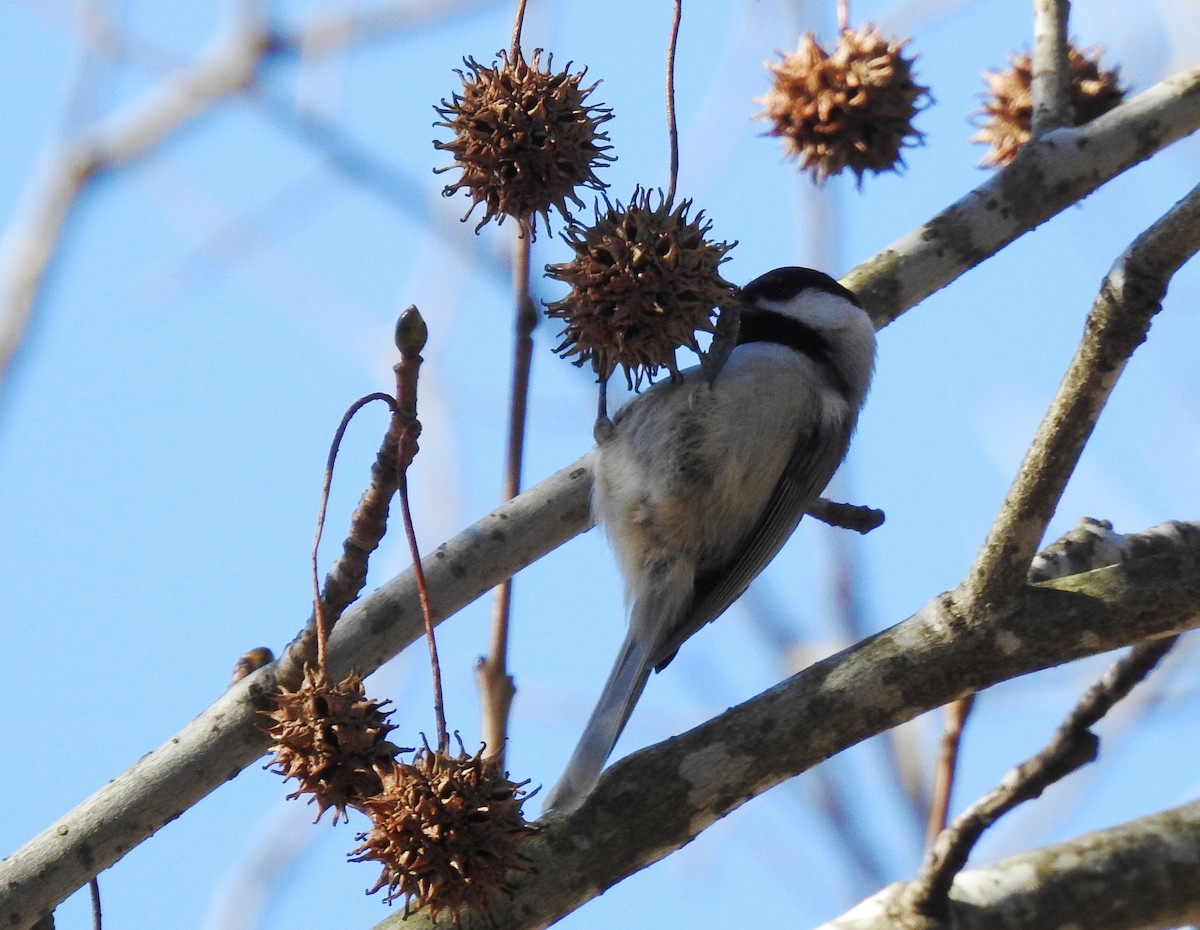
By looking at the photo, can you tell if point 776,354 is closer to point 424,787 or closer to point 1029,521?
point 1029,521

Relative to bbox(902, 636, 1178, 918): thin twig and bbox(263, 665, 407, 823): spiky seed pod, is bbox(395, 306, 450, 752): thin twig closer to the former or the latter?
bbox(263, 665, 407, 823): spiky seed pod

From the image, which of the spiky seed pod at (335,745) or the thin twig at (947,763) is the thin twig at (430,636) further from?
the thin twig at (947,763)

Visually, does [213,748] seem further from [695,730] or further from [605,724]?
[605,724]

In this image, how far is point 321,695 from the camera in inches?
66.8

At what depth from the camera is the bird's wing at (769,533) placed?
306 cm

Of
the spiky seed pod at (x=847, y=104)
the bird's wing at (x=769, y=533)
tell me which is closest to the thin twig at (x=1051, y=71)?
the spiky seed pod at (x=847, y=104)

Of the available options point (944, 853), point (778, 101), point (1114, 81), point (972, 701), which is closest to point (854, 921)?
point (944, 853)

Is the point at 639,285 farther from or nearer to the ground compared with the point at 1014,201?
nearer to the ground

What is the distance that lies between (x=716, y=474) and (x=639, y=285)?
1078 millimetres

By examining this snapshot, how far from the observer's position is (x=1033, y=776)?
2412mm

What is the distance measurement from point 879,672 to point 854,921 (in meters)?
0.66

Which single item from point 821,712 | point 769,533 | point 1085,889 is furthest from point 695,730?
point 769,533

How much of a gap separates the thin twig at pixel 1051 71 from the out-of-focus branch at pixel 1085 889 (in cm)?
149

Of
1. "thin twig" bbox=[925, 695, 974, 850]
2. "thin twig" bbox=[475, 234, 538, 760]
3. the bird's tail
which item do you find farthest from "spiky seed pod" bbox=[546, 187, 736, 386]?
"thin twig" bbox=[925, 695, 974, 850]
